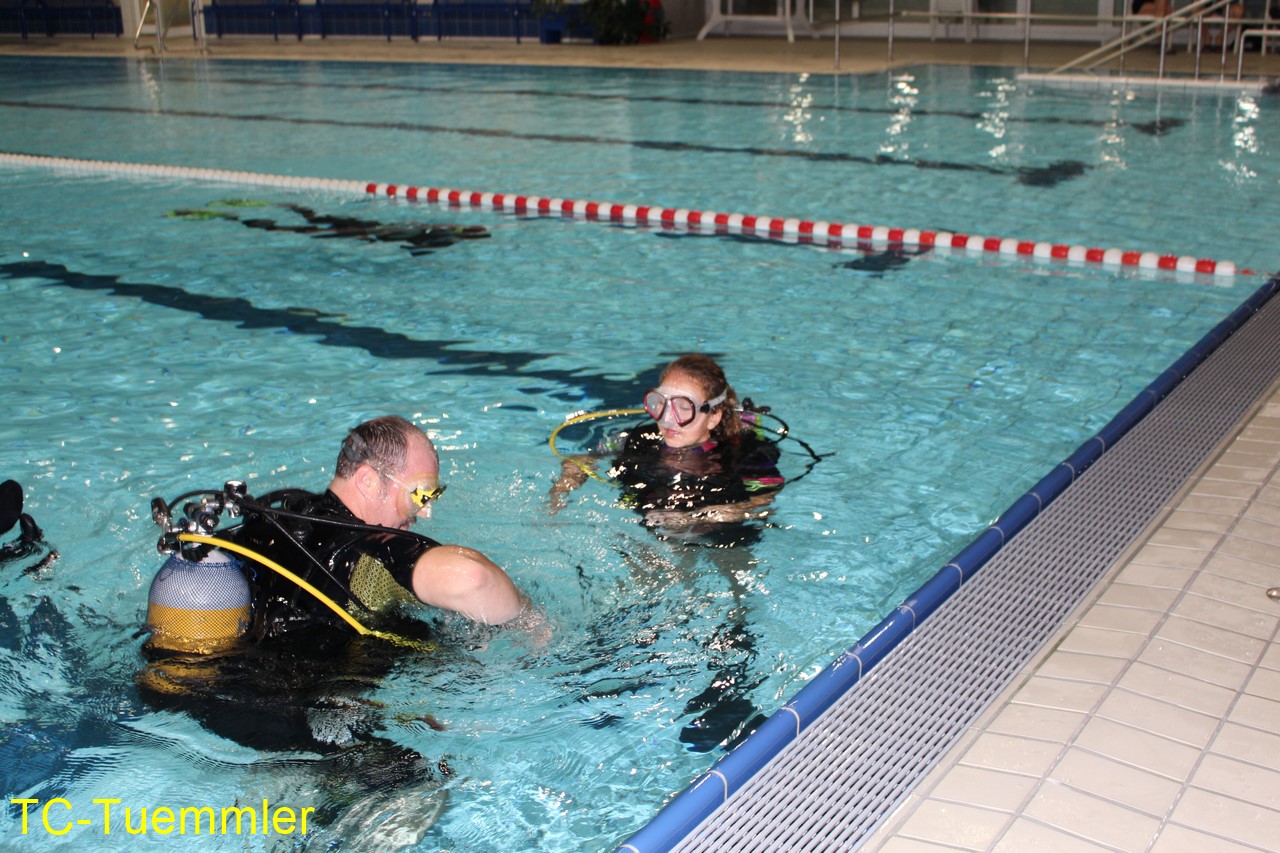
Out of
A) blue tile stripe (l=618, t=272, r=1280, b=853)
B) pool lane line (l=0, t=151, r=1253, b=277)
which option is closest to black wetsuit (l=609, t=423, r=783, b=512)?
blue tile stripe (l=618, t=272, r=1280, b=853)

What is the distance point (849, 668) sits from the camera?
111 inches

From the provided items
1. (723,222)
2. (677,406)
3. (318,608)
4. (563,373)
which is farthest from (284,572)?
(723,222)

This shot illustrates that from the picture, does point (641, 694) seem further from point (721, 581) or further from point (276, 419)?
point (276, 419)

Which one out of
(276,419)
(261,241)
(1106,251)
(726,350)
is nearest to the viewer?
(276,419)

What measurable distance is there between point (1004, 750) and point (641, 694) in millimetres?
933

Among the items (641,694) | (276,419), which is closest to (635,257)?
(276,419)

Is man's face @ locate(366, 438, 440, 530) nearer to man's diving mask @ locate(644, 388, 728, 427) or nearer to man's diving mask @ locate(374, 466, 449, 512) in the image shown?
man's diving mask @ locate(374, 466, 449, 512)

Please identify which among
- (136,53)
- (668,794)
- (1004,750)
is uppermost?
(136,53)

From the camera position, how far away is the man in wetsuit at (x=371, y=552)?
275 centimetres

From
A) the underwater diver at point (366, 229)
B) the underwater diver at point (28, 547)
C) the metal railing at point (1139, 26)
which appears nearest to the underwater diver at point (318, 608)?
the underwater diver at point (28, 547)

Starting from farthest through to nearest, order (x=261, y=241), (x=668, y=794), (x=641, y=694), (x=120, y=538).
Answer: (x=261, y=241) → (x=120, y=538) → (x=641, y=694) → (x=668, y=794)

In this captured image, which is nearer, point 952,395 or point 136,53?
point 952,395

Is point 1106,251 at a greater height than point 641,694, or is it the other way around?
point 1106,251

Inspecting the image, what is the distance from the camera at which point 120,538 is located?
4.07m
